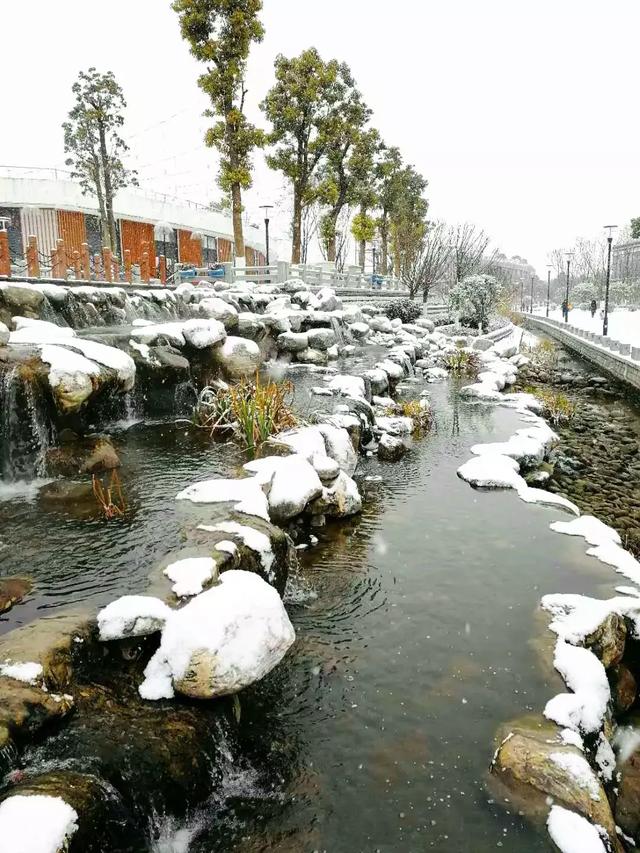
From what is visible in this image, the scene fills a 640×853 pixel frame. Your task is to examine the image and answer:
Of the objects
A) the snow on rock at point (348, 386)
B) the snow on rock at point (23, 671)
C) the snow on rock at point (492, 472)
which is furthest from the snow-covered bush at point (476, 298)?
the snow on rock at point (23, 671)

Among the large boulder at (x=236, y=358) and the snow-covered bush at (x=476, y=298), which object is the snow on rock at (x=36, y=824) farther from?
the snow-covered bush at (x=476, y=298)

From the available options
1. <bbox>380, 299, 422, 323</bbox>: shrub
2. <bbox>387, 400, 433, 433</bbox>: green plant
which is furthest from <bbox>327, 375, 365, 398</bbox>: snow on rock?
<bbox>380, 299, 422, 323</bbox>: shrub

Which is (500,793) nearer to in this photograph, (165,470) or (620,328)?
(165,470)

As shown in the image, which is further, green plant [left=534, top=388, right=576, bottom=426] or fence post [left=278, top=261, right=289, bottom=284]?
fence post [left=278, top=261, right=289, bottom=284]

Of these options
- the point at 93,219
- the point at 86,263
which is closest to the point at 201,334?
the point at 86,263

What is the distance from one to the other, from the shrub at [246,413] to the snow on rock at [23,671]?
13.7ft

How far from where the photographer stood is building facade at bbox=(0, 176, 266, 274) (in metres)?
27.5

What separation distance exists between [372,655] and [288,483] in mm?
2046

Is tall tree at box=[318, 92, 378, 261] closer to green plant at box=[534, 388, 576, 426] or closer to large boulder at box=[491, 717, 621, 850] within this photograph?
green plant at box=[534, 388, 576, 426]

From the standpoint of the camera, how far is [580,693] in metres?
3.64

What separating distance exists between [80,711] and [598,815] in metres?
2.68

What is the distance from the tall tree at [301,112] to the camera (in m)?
22.5

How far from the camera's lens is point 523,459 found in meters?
8.58

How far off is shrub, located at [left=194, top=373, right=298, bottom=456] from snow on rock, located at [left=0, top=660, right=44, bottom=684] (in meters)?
4.18
